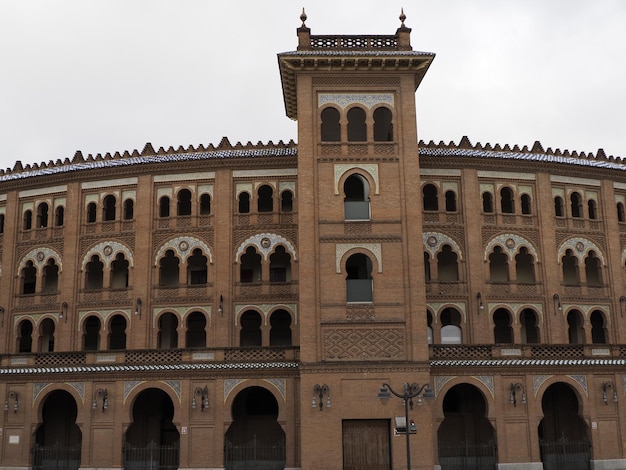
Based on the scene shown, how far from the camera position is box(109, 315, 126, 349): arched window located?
126ft

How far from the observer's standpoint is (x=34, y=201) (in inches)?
1565

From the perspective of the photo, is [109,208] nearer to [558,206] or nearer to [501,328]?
[501,328]

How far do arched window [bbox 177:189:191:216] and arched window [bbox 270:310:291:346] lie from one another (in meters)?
7.37

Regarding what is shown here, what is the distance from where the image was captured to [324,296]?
30953 millimetres

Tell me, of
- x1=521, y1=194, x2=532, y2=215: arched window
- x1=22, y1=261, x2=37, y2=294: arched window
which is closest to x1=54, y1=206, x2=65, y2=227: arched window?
x1=22, y1=261, x2=37, y2=294: arched window

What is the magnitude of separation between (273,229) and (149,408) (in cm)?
1083

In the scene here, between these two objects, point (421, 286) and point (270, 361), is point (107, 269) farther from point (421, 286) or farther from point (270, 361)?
point (421, 286)

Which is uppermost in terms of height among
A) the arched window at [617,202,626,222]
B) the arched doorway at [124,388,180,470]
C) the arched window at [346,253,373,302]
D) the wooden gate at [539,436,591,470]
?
the arched window at [617,202,626,222]

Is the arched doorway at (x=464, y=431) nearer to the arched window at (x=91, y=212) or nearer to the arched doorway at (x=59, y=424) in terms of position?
the arched doorway at (x=59, y=424)

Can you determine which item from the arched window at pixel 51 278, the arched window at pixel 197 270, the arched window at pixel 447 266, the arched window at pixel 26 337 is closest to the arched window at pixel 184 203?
the arched window at pixel 197 270

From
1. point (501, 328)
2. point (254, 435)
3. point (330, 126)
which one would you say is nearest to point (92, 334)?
point (254, 435)

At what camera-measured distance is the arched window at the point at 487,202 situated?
3812cm

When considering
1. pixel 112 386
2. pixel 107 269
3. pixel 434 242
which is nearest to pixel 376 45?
pixel 434 242

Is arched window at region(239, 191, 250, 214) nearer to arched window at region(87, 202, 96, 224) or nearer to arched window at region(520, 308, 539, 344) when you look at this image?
arched window at region(87, 202, 96, 224)
